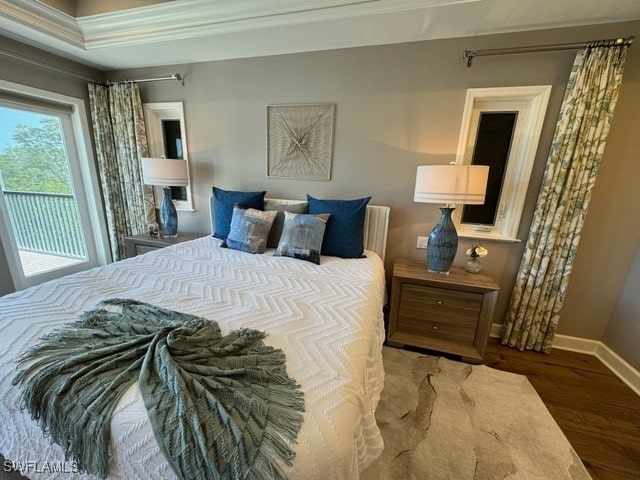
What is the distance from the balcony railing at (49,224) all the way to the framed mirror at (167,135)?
1180 mm

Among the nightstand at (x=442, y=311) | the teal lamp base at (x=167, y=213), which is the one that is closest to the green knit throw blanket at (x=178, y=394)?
the nightstand at (x=442, y=311)

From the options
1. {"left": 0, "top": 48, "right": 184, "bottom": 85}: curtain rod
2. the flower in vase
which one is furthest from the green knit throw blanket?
{"left": 0, "top": 48, "right": 184, "bottom": 85}: curtain rod

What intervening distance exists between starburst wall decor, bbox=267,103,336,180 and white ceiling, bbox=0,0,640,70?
50 cm

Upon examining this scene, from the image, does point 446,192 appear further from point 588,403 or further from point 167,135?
point 167,135

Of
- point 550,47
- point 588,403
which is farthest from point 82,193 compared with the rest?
point 588,403

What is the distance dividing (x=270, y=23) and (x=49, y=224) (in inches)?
134

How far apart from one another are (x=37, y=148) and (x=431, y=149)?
3.94 meters

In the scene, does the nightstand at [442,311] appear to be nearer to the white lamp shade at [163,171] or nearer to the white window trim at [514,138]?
the white window trim at [514,138]

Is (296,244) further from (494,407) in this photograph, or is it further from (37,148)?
(37,148)

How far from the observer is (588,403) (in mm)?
1650

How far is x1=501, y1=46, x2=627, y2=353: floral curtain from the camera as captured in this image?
1.72 meters

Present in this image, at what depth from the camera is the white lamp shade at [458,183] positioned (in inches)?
69.4

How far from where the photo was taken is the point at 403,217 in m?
2.37

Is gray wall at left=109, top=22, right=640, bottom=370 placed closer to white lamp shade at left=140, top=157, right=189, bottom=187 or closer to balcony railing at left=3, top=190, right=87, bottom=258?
white lamp shade at left=140, top=157, right=189, bottom=187
